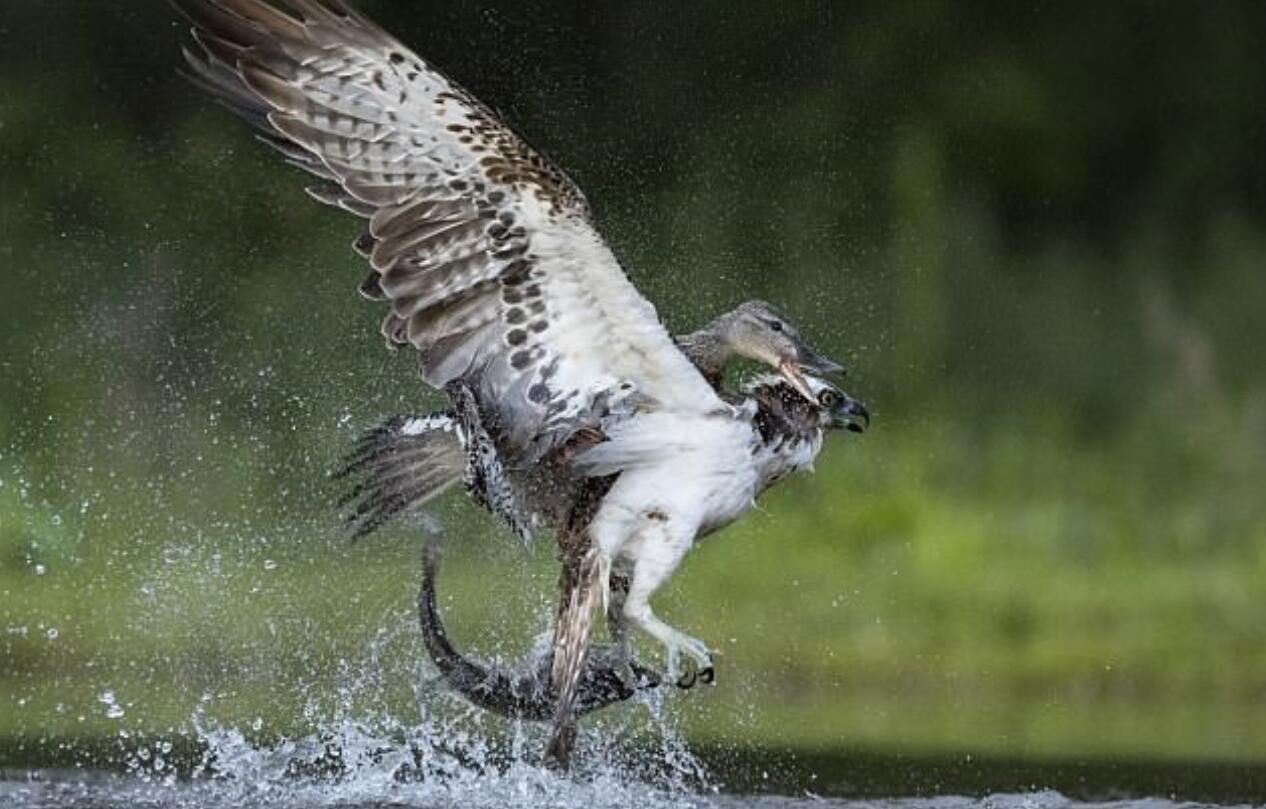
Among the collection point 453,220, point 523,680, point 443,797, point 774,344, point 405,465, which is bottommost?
point 443,797

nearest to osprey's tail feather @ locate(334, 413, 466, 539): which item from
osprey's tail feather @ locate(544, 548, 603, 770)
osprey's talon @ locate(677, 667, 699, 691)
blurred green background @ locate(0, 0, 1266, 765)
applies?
osprey's tail feather @ locate(544, 548, 603, 770)

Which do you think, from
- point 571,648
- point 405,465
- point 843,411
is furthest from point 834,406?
point 405,465

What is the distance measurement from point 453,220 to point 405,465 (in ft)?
3.06

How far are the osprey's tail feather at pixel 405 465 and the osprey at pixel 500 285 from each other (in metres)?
0.41

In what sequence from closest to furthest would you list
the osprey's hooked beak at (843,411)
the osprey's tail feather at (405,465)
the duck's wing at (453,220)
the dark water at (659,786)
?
the duck's wing at (453,220)
the dark water at (659,786)
the osprey's hooked beak at (843,411)
the osprey's tail feather at (405,465)

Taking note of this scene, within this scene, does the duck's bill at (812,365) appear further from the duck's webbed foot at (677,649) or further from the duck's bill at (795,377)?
the duck's webbed foot at (677,649)

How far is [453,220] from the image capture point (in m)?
8.16

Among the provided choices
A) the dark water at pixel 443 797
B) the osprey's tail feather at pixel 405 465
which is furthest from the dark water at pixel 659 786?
the osprey's tail feather at pixel 405 465

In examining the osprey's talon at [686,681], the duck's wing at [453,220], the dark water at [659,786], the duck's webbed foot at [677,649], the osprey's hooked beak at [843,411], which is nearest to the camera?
the duck's wing at [453,220]

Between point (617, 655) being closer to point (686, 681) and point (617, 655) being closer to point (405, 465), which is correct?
point (686, 681)

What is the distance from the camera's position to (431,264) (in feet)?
26.9

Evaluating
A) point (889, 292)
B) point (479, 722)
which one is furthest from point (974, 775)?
point (889, 292)

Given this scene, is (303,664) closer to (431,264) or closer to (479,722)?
(479,722)

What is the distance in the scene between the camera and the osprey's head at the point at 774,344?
8.50 m
